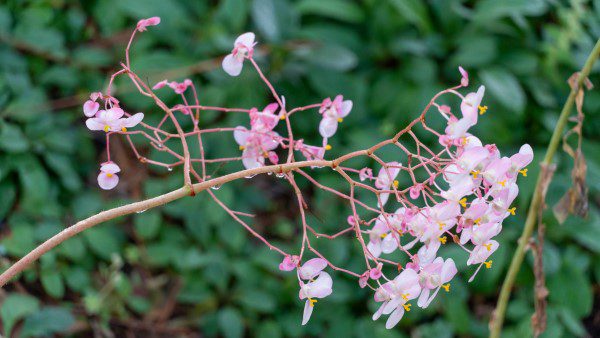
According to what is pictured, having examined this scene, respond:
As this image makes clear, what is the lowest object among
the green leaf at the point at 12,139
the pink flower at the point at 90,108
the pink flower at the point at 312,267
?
the pink flower at the point at 312,267

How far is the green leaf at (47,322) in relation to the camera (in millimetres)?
1693

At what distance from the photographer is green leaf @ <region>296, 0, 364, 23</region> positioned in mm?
1942

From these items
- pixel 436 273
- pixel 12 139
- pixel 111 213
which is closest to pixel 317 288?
pixel 436 273

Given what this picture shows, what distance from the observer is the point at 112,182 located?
85 cm

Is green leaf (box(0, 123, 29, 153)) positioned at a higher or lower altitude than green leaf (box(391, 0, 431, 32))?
higher

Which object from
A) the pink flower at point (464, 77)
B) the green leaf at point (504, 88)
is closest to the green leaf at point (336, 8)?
the green leaf at point (504, 88)

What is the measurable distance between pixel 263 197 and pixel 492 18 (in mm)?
830

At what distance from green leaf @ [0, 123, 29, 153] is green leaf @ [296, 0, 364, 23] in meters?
0.83

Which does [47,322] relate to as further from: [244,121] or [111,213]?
[111,213]

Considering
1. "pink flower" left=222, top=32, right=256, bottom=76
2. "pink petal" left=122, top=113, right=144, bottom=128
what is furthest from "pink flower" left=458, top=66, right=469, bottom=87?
"pink petal" left=122, top=113, right=144, bottom=128

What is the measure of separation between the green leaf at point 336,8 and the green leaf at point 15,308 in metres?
1.06

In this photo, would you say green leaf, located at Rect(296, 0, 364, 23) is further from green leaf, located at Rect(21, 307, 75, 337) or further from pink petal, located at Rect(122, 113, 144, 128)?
pink petal, located at Rect(122, 113, 144, 128)

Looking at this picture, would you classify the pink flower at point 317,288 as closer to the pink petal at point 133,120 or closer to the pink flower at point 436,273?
the pink flower at point 436,273

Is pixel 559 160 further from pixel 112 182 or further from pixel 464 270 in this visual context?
pixel 112 182
